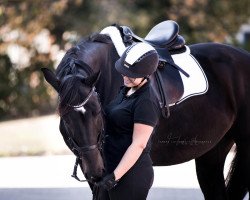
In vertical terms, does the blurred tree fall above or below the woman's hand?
below

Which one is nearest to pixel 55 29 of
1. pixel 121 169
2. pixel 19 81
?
pixel 19 81

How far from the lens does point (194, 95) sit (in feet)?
19.8

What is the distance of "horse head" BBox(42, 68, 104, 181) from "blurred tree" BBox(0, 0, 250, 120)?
12732 mm

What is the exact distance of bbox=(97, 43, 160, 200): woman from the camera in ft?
14.6

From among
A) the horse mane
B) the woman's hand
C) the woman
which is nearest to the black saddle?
the horse mane

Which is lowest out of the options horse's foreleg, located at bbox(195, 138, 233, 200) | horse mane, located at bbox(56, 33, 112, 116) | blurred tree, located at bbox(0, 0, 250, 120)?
blurred tree, located at bbox(0, 0, 250, 120)

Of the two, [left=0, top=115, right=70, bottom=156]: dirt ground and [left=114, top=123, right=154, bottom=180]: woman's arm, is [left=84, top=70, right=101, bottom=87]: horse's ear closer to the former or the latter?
[left=114, top=123, right=154, bottom=180]: woman's arm

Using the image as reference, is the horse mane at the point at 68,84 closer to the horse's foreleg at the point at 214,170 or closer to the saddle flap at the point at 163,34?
the saddle flap at the point at 163,34

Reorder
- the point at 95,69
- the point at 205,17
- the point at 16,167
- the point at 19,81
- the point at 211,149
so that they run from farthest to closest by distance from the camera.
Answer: the point at 205,17, the point at 19,81, the point at 16,167, the point at 211,149, the point at 95,69

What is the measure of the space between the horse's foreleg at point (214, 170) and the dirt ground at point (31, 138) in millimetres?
6702

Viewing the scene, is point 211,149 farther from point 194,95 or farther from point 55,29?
point 55,29

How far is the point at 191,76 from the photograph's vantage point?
20.1 feet

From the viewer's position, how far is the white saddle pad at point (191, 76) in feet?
19.7

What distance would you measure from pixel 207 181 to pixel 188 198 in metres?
1.93
